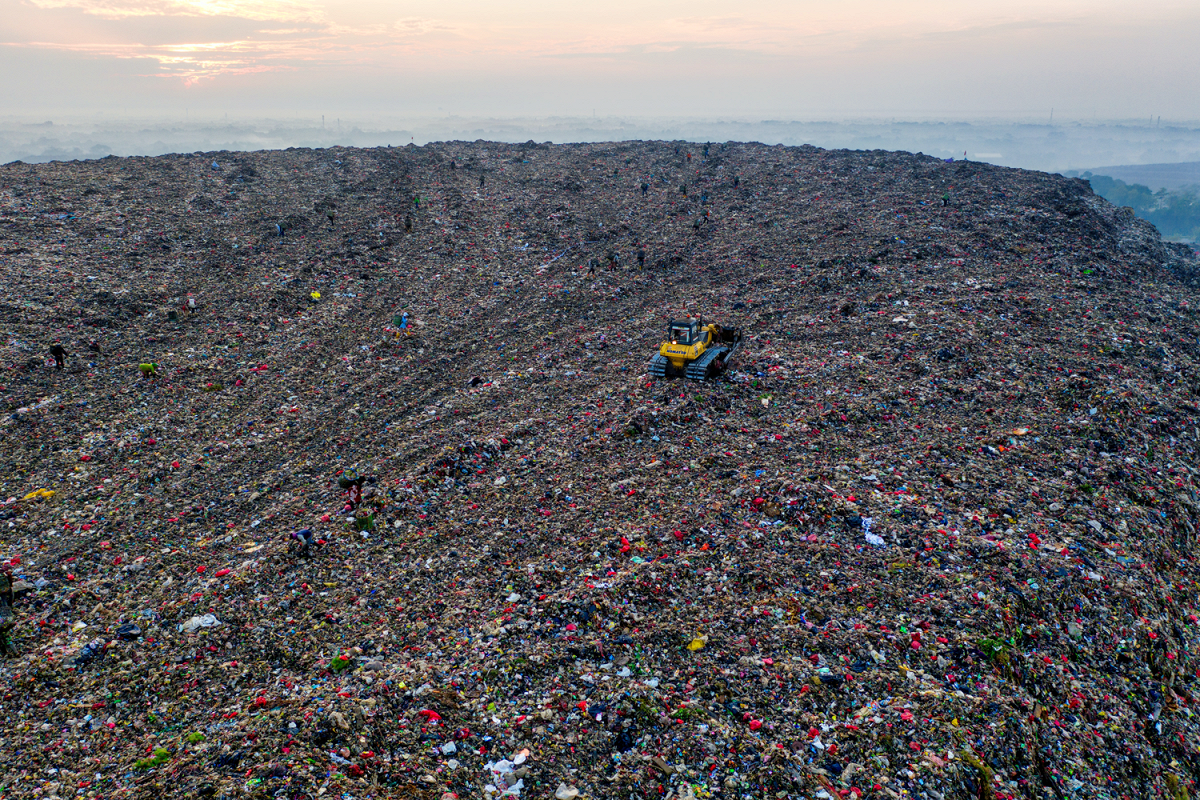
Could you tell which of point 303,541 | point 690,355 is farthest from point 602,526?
point 690,355

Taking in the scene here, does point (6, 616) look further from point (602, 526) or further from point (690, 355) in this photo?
point (690, 355)

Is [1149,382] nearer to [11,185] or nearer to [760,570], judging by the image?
[760,570]

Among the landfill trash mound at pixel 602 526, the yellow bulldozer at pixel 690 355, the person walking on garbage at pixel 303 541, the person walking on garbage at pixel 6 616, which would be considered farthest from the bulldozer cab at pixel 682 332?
the person walking on garbage at pixel 6 616

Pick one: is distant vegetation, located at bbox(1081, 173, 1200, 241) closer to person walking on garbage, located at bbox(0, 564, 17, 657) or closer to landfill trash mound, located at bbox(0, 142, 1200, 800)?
landfill trash mound, located at bbox(0, 142, 1200, 800)

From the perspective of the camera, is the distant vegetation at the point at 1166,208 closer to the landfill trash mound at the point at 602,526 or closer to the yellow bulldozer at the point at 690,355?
the landfill trash mound at the point at 602,526

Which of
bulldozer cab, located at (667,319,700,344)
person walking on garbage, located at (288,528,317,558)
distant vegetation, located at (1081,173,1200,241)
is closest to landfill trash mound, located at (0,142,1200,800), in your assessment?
person walking on garbage, located at (288,528,317,558)

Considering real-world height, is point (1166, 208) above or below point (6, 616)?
above

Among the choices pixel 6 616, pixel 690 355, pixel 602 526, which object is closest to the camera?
pixel 6 616
